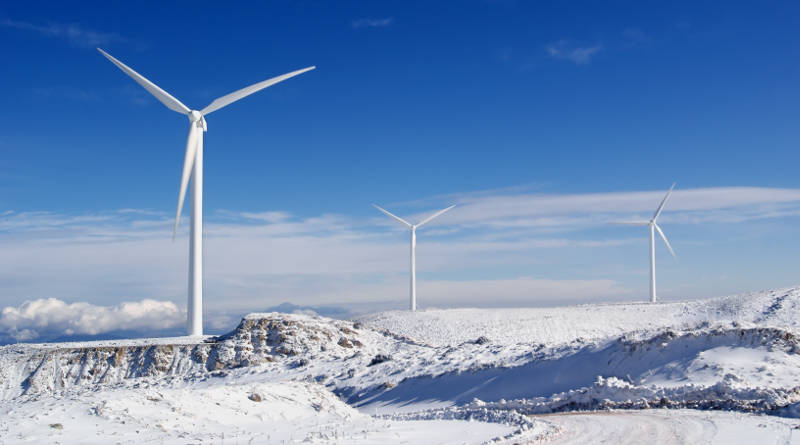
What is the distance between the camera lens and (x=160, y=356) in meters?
45.6

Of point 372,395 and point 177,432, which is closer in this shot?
point 177,432

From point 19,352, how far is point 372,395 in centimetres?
3161

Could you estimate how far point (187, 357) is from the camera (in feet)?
151

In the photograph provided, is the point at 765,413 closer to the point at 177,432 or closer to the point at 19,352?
the point at 177,432

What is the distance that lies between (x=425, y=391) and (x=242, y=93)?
1146 inches

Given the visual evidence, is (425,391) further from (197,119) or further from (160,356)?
(197,119)

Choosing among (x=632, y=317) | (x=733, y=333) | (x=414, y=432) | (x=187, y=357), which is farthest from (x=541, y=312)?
(x=414, y=432)

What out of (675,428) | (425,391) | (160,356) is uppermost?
(675,428)

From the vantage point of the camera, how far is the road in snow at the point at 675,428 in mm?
14479

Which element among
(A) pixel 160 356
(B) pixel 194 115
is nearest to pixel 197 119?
(B) pixel 194 115

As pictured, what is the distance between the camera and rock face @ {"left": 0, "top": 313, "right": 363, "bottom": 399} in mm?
44312

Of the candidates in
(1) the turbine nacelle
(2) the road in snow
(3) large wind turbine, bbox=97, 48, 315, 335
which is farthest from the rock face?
(2) the road in snow

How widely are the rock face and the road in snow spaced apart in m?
28.2

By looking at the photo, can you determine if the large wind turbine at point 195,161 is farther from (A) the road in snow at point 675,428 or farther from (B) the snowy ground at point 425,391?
(A) the road in snow at point 675,428
